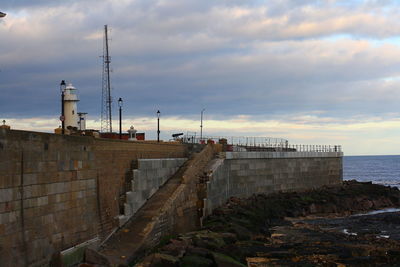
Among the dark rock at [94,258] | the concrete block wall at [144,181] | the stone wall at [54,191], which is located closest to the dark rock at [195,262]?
the dark rock at [94,258]

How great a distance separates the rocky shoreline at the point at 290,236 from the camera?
2355 centimetres

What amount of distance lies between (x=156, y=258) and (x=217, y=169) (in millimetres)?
14684

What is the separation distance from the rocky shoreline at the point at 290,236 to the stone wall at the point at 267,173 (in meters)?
0.97

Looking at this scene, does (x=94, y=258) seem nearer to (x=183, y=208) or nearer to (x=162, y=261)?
(x=162, y=261)

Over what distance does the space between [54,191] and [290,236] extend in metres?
16.4

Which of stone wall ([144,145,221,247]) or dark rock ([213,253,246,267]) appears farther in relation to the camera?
stone wall ([144,145,221,247])

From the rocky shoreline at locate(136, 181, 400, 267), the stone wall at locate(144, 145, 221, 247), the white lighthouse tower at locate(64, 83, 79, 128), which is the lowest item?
the rocky shoreline at locate(136, 181, 400, 267)

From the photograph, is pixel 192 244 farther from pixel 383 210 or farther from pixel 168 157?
pixel 383 210

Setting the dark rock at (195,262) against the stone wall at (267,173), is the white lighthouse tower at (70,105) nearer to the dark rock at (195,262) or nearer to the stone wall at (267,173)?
the stone wall at (267,173)

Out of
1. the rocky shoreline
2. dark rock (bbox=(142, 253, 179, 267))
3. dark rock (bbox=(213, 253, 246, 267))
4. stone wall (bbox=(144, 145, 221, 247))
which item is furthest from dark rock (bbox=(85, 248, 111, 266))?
dark rock (bbox=(213, 253, 246, 267))

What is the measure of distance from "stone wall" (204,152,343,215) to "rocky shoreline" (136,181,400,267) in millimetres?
972

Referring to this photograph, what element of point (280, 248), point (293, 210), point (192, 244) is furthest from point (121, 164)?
point (293, 210)

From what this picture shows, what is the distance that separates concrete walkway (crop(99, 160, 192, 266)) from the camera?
A: 72.1 ft

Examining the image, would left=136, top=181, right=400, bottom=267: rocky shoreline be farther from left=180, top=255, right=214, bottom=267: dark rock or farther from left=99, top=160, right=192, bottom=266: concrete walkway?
left=99, top=160, right=192, bottom=266: concrete walkway
